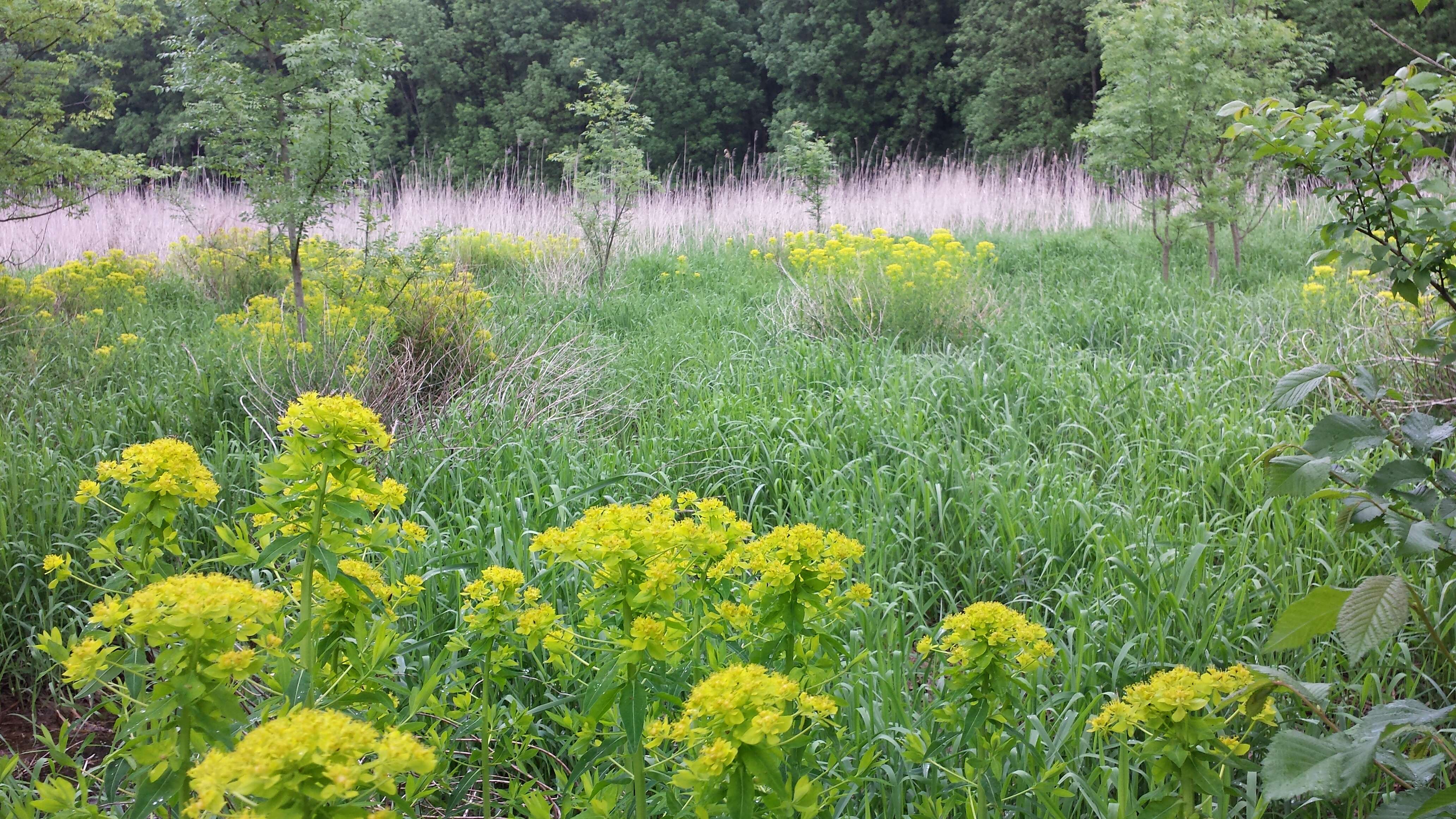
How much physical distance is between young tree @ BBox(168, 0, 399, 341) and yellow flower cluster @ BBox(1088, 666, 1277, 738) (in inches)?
163

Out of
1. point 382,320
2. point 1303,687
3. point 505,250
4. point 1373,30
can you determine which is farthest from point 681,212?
point 1373,30

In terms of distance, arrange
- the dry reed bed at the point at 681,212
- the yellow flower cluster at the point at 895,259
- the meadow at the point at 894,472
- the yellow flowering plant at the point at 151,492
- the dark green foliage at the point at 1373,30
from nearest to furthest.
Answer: the yellow flowering plant at the point at 151,492
the meadow at the point at 894,472
the yellow flower cluster at the point at 895,259
the dry reed bed at the point at 681,212
the dark green foliage at the point at 1373,30

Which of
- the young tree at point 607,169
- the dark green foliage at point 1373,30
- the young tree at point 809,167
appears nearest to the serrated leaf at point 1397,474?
the young tree at point 607,169

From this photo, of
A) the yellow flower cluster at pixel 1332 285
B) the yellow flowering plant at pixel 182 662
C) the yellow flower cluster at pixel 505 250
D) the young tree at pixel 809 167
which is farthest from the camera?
the young tree at pixel 809 167

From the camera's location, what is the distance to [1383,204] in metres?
1.39

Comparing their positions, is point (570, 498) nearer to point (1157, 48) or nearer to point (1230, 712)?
point (1230, 712)

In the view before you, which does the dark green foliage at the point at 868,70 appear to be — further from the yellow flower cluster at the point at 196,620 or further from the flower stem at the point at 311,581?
the yellow flower cluster at the point at 196,620

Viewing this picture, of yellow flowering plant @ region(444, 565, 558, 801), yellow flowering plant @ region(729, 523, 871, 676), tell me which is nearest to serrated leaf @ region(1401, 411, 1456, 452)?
yellow flowering plant @ region(729, 523, 871, 676)

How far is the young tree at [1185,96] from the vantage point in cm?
650

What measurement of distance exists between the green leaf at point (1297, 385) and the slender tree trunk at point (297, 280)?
424 centimetres

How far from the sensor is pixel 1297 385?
1330mm

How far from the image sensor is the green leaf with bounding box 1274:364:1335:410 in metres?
1.27

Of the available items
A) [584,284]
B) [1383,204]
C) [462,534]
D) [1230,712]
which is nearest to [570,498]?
[462,534]

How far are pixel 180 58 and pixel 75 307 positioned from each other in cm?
225
